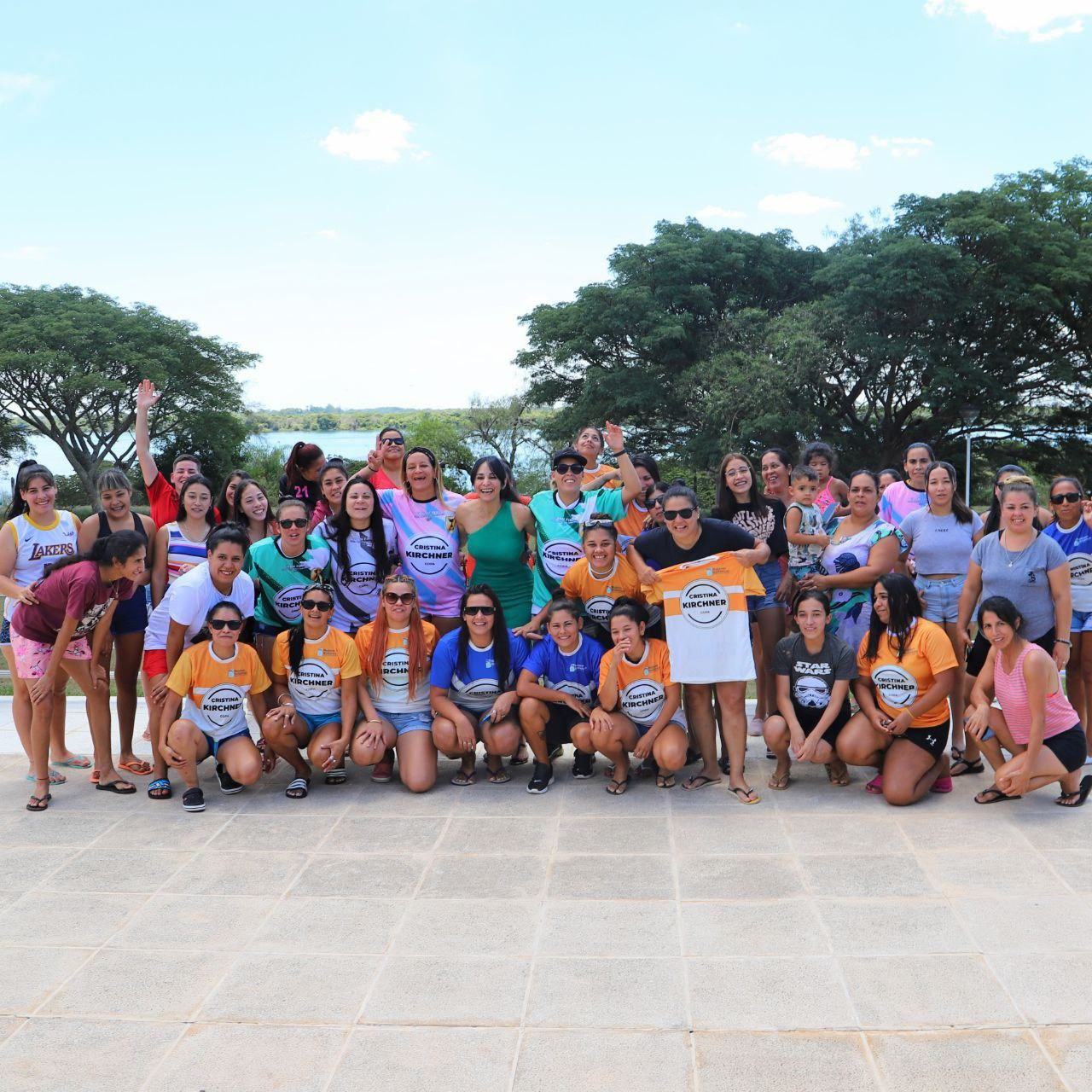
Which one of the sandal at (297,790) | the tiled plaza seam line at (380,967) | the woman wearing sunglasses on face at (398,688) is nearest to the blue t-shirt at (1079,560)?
the woman wearing sunglasses on face at (398,688)

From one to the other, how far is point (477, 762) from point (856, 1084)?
3162mm

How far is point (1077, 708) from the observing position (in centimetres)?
539

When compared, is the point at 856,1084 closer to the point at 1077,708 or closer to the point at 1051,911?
the point at 1051,911

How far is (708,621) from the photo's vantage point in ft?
16.3

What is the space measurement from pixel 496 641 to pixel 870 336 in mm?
23679

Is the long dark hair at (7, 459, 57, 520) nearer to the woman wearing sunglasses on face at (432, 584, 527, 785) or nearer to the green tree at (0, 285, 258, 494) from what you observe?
the woman wearing sunglasses on face at (432, 584, 527, 785)

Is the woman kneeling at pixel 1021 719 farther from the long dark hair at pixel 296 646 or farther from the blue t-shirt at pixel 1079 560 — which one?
the long dark hair at pixel 296 646

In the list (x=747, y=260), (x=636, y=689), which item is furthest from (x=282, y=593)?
(x=747, y=260)

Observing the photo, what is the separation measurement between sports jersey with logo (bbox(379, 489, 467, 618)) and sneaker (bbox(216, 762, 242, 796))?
1.32 metres

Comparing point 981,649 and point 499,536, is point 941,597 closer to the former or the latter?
point 981,649

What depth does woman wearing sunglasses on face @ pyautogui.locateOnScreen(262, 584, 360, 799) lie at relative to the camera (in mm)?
5051

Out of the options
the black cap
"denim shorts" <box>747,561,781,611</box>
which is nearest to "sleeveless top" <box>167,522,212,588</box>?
the black cap

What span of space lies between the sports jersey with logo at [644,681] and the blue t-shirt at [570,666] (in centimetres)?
9

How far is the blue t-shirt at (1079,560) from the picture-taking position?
5.17m
